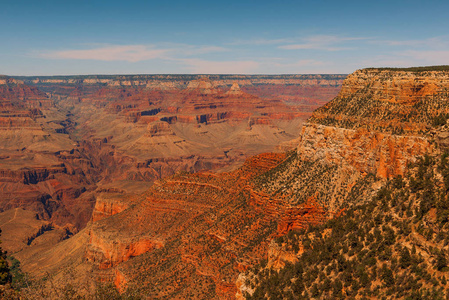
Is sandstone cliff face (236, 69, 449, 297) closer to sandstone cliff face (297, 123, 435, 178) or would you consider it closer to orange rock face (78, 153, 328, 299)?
sandstone cliff face (297, 123, 435, 178)

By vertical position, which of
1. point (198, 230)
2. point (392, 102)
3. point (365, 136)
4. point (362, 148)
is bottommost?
point (198, 230)

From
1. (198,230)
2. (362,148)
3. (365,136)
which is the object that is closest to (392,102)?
(365,136)

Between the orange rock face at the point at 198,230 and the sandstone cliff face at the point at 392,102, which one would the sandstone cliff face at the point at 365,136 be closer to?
the sandstone cliff face at the point at 392,102

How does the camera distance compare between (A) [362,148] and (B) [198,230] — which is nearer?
(A) [362,148]

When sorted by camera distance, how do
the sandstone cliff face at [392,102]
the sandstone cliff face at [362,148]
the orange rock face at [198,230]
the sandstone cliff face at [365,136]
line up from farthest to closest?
the orange rock face at [198,230] → the sandstone cliff face at [392,102] → the sandstone cliff face at [365,136] → the sandstone cliff face at [362,148]

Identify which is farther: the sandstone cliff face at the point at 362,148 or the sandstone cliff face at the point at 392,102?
the sandstone cliff face at the point at 392,102

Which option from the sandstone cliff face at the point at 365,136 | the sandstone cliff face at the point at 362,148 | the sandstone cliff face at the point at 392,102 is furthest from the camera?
the sandstone cliff face at the point at 392,102

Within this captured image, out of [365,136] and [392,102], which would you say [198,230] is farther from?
[392,102]

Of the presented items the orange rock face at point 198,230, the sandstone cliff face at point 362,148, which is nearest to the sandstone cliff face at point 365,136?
the sandstone cliff face at point 362,148

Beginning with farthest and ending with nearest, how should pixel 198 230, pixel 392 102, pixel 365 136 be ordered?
pixel 198 230, pixel 392 102, pixel 365 136

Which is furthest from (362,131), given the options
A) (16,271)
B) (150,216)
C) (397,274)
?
(16,271)

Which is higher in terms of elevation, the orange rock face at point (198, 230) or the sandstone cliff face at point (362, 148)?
the sandstone cliff face at point (362, 148)
